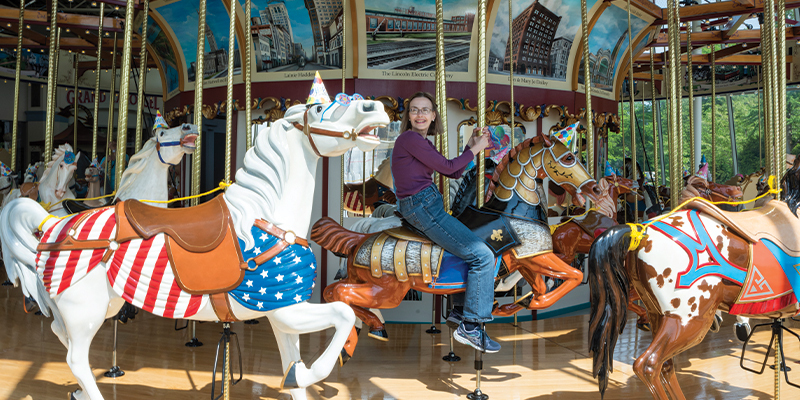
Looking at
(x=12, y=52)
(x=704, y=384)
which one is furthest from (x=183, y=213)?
(x=12, y=52)

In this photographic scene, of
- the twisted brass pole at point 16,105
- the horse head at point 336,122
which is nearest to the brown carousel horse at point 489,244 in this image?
the horse head at point 336,122

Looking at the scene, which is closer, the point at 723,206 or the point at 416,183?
the point at 416,183

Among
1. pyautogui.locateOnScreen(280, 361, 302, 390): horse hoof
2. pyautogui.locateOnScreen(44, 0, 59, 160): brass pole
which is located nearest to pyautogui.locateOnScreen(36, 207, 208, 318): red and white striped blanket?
pyautogui.locateOnScreen(280, 361, 302, 390): horse hoof

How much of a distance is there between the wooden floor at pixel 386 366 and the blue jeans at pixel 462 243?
27.4 inches

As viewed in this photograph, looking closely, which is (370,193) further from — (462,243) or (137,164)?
(462,243)

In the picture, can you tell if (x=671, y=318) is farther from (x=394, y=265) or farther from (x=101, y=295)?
(x=101, y=295)

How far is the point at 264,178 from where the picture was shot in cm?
244

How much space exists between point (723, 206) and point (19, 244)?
4733 mm

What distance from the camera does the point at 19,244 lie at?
8.38 feet

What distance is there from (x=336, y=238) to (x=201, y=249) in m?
1.14

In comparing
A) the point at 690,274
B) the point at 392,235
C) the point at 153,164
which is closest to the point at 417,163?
the point at 392,235

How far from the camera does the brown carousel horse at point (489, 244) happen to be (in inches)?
124

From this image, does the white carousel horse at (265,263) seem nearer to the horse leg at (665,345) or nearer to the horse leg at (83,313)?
the horse leg at (83,313)

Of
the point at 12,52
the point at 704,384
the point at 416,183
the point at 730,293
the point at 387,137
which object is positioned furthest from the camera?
the point at 12,52
